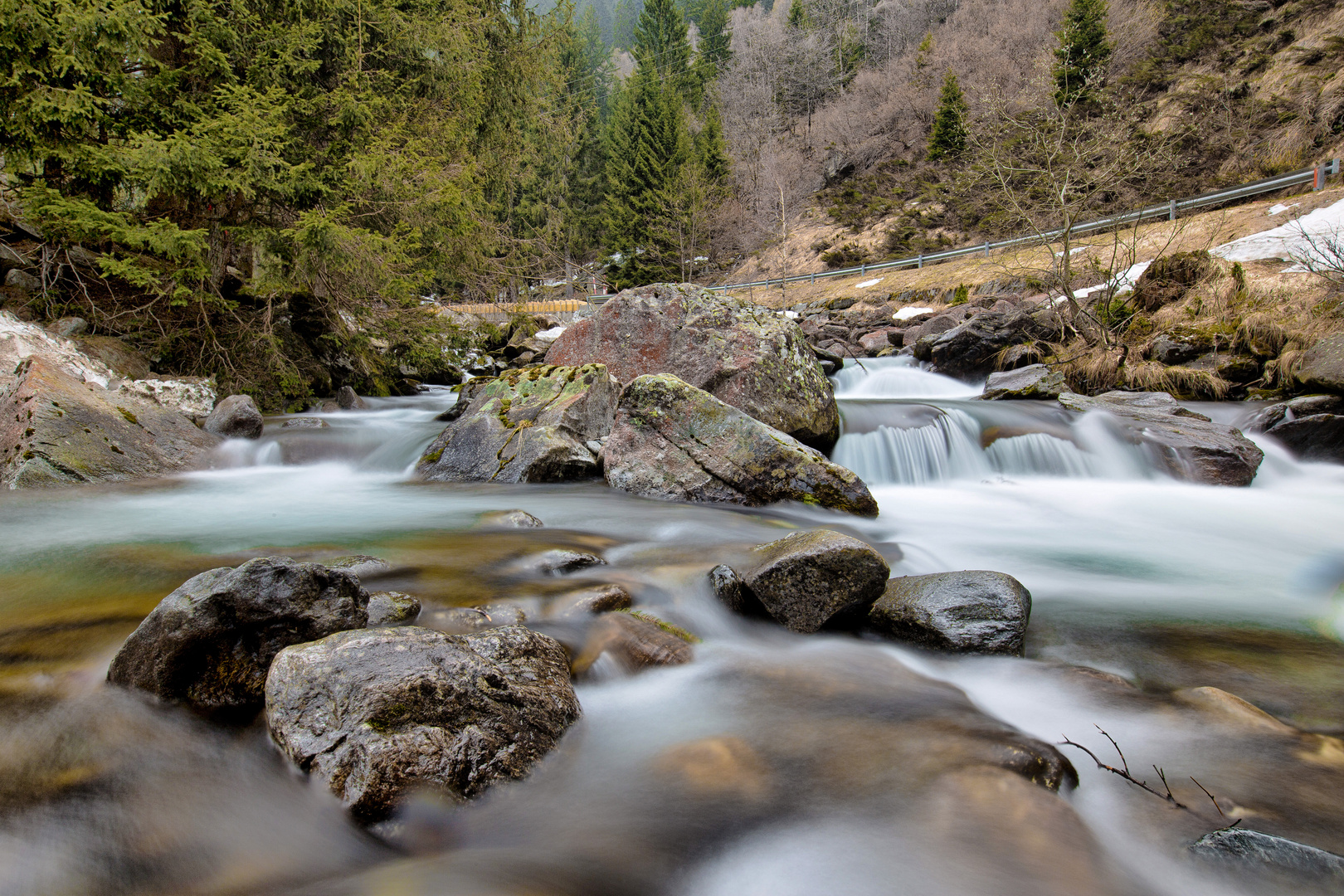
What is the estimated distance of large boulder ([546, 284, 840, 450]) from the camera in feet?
25.2

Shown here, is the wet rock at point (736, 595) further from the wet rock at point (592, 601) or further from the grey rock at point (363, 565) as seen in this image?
the grey rock at point (363, 565)

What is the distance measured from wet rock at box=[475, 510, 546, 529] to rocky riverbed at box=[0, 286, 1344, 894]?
0.10 feet

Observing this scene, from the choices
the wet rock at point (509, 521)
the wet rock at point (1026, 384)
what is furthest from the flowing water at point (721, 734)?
the wet rock at point (1026, 384)

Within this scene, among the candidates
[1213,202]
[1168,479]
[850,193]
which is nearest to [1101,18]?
[850,193]

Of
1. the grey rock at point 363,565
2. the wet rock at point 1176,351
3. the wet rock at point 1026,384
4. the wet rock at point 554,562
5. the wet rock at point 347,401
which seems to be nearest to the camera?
the grey rock at point 363,565

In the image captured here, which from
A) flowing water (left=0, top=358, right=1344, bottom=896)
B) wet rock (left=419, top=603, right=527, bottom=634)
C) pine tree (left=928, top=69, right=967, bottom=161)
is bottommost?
flowing water (left=0, top=358, right=1344, bottom=896)

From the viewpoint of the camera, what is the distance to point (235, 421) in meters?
8.09

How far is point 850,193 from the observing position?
4525 cm

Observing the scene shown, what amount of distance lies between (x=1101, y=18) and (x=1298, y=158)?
18186 mm

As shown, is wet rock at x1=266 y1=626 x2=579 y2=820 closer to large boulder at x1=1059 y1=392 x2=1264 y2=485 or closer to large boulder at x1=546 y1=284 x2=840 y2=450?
large boulder at x1=546 y1=284 x2=840 y2=450

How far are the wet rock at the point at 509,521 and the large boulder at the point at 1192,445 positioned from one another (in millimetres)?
7088

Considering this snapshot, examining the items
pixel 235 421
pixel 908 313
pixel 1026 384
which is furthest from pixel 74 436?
pixel 908 313

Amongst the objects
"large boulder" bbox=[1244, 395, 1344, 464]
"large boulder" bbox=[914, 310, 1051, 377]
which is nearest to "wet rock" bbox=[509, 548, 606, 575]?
"large boulder" bbox=[1244, 395, 1344, 464]

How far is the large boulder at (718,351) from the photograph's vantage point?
303 inches
